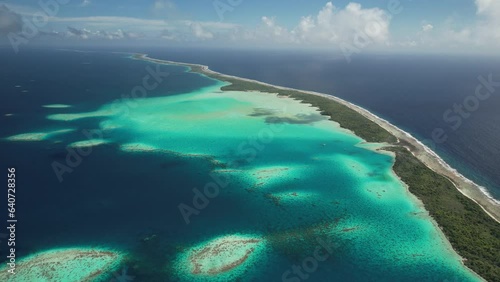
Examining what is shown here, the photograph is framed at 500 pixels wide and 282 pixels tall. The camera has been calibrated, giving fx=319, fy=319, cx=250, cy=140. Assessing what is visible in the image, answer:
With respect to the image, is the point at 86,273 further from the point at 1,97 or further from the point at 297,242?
the point at 1,97

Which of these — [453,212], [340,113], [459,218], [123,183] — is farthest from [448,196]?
[123,183]

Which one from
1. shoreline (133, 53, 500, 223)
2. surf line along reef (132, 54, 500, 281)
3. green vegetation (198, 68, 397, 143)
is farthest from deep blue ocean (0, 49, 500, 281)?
green vegetation (198, 68, 397, 143)

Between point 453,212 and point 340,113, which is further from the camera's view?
point 340,113

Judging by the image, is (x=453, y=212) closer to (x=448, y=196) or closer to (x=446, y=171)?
(x=448, y=196)

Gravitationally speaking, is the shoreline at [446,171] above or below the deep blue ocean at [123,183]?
above

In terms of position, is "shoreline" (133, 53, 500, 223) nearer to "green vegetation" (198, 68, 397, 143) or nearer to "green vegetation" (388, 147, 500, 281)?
"green vegetation" (388, 147, 500, 281)

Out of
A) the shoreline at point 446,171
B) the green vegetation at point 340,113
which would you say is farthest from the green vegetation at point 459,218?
the green vegetation at point 340,113

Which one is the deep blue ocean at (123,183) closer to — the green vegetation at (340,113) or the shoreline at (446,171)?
the shoreline at (446,171)

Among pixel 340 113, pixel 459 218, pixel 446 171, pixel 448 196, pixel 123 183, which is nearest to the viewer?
pixel 459 218

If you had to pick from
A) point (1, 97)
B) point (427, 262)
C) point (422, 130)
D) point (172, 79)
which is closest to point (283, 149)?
point (427, 262)
